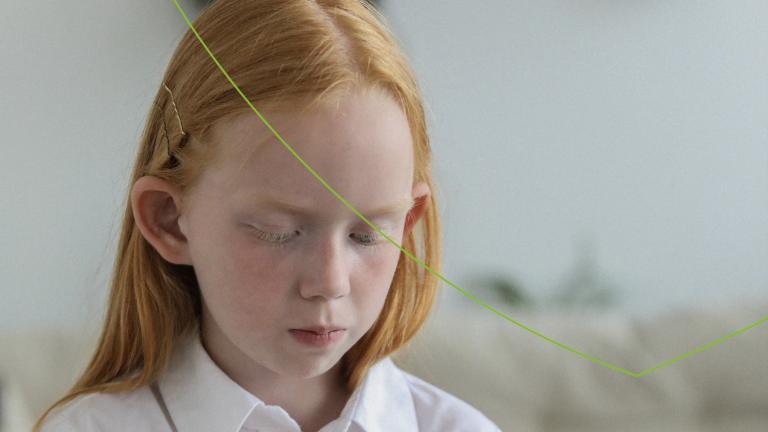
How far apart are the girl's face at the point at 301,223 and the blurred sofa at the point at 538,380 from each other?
1.90 feet

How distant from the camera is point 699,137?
488 millimetres

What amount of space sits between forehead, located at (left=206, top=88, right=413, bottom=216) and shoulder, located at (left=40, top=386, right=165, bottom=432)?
181 mm

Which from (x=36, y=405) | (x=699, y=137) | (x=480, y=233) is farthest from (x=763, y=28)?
(x=36, y=405)

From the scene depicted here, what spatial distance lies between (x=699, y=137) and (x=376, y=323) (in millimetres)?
250

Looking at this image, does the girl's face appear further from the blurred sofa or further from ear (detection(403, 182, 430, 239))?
the blurred sofa

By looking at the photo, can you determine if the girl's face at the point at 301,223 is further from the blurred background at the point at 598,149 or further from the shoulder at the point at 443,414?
the shoulder at the point at 443,414

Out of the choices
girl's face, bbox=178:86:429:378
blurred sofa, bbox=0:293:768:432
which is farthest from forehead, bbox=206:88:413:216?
blurred sofa, bbox=0:293:768:432

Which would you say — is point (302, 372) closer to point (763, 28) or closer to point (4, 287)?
point (763, 28)

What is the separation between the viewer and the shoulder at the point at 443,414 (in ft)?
2.25

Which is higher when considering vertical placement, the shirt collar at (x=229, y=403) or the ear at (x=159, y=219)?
the ear at (x=159, y=219)

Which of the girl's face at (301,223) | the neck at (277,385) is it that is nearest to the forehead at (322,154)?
the girl's face at (301,223)

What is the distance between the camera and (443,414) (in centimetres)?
69

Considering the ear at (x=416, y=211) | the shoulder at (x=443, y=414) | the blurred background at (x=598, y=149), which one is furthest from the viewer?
the shoulder at (x=443, y=414)

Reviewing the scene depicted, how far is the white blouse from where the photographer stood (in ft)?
2.03
